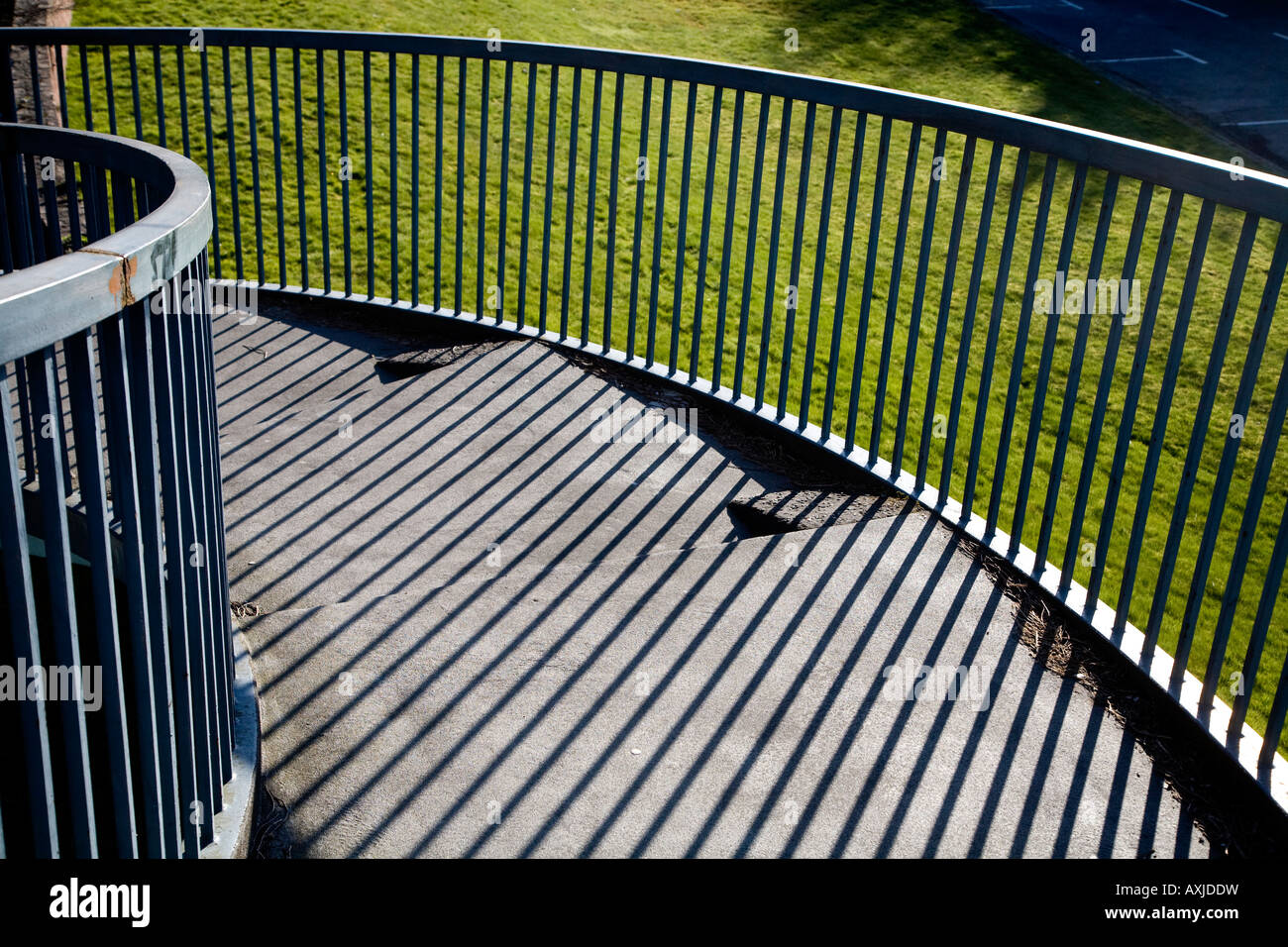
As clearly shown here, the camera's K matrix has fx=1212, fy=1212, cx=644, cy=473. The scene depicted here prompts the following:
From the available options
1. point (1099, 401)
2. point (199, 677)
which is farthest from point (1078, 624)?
point (199, 677)

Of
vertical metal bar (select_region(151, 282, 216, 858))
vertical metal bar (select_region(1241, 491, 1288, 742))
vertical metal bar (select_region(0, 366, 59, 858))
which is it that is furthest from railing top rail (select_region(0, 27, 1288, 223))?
vertical metal bar (select_region(0, 366, 59, 858))

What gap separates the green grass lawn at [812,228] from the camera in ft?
20.5

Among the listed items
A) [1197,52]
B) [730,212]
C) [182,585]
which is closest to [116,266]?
[182,585]

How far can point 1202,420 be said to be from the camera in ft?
11.4

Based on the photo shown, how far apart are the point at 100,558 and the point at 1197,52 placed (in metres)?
21.1

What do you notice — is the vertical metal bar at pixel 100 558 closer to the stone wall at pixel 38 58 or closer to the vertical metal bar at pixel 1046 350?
the vertical metal bar at pixel 1046 350

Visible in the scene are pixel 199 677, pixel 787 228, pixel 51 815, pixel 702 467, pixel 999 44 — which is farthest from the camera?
pixel 999 44

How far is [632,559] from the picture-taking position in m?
4.27

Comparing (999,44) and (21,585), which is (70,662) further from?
(999,44)

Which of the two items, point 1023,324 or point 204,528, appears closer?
point 204,528

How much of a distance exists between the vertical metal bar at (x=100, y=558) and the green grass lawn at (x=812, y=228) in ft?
9.02

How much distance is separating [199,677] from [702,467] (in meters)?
2.58

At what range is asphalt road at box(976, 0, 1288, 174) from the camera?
16.4 meters

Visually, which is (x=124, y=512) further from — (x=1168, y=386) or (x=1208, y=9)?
(x=1208, y=9)
